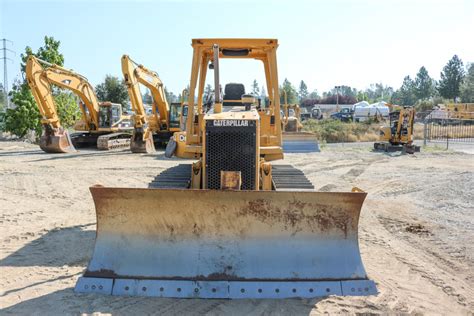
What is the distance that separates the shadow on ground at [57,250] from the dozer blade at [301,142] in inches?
493

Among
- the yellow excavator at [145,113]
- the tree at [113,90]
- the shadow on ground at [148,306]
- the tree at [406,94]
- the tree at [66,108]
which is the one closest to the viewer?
the shadow on ground at [148,306]

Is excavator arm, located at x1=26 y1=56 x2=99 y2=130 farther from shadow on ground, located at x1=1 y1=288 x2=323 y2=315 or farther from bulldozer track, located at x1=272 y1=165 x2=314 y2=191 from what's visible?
shadow on ground, located at x1=1 y1=288 x2=323 y2=315

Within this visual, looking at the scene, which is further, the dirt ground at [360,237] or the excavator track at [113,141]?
the excavator track at [113,141]

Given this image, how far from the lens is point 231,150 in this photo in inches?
205

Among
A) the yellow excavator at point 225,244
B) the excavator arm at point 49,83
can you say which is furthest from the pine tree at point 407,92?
the yellow excavator at point 225,244

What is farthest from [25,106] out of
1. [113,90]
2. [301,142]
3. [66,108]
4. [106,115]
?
[113,90]

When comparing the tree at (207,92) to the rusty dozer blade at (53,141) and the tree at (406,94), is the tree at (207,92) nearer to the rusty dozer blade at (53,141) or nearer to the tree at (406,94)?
the rusty dozer blade at (53,141)

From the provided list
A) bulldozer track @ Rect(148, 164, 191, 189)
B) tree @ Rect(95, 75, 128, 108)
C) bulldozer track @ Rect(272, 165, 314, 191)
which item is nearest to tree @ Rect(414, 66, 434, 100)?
tree @ Rect(95, 75, 128, 108)

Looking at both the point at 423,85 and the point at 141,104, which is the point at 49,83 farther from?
the point at 423,85

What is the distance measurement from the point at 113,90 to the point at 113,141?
2627cm

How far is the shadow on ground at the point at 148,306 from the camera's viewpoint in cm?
391

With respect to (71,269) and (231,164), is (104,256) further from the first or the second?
(231,164)

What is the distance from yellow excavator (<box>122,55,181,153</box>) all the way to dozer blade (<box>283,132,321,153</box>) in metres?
5.93

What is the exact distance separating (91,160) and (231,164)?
41.2 ft
